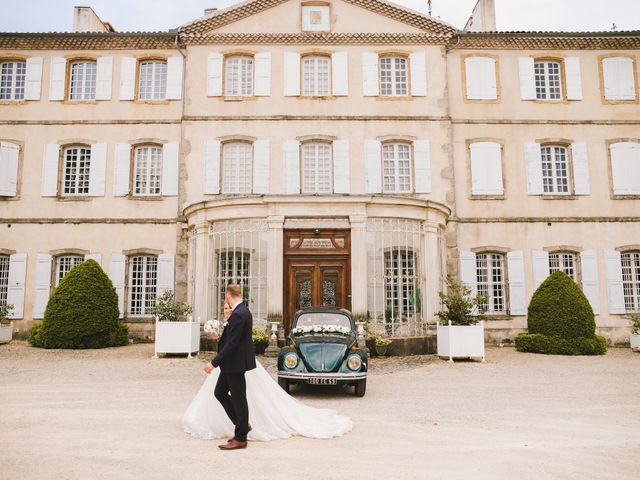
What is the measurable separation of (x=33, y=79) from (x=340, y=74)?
9915mm

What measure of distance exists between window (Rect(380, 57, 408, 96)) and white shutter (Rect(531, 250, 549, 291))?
21.6 ft

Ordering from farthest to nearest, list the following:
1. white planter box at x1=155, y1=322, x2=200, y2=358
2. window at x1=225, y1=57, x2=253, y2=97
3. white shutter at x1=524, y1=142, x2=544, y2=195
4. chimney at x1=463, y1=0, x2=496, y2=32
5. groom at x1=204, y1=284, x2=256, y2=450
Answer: chimney at x1=463, y1=0, x2=496, y2=32 < window at x1=225, y1=57, x2=253, y2=97 < white shutter at x1=524, y1=142, x2=544, y2=195 < white planter box at x1=155, y1=322, x2=200, y2=358 < groom at x1=204, y1=284, x2=256, y2=450

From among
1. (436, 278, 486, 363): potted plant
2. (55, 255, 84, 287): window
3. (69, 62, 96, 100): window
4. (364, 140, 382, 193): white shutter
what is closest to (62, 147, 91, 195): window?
(69, 62, 96, 100): window

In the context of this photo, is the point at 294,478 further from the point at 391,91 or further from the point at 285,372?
the point at 391,91

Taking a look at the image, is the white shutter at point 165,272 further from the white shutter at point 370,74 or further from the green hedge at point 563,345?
the green hedge at point 563,345

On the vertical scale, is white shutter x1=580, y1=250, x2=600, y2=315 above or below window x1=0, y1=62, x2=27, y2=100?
below

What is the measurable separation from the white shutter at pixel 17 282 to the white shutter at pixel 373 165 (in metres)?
10.9

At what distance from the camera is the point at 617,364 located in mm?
12031

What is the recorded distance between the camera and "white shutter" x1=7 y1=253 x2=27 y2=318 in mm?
16062

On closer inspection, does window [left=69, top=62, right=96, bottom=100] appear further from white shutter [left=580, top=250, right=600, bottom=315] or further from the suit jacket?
white shutter [left=580, top=250, right=600, bottom=315]

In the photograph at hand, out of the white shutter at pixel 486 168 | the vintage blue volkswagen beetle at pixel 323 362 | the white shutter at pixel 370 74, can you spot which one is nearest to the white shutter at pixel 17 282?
the vintage blue volkswagen beetle at pixel 323 362

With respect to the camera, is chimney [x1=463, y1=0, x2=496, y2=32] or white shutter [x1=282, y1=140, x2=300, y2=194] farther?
chimney [x1=463, y1=0, x2=496, y2=32]

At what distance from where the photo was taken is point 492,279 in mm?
16516

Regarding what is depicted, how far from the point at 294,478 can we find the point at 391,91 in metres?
14.5
